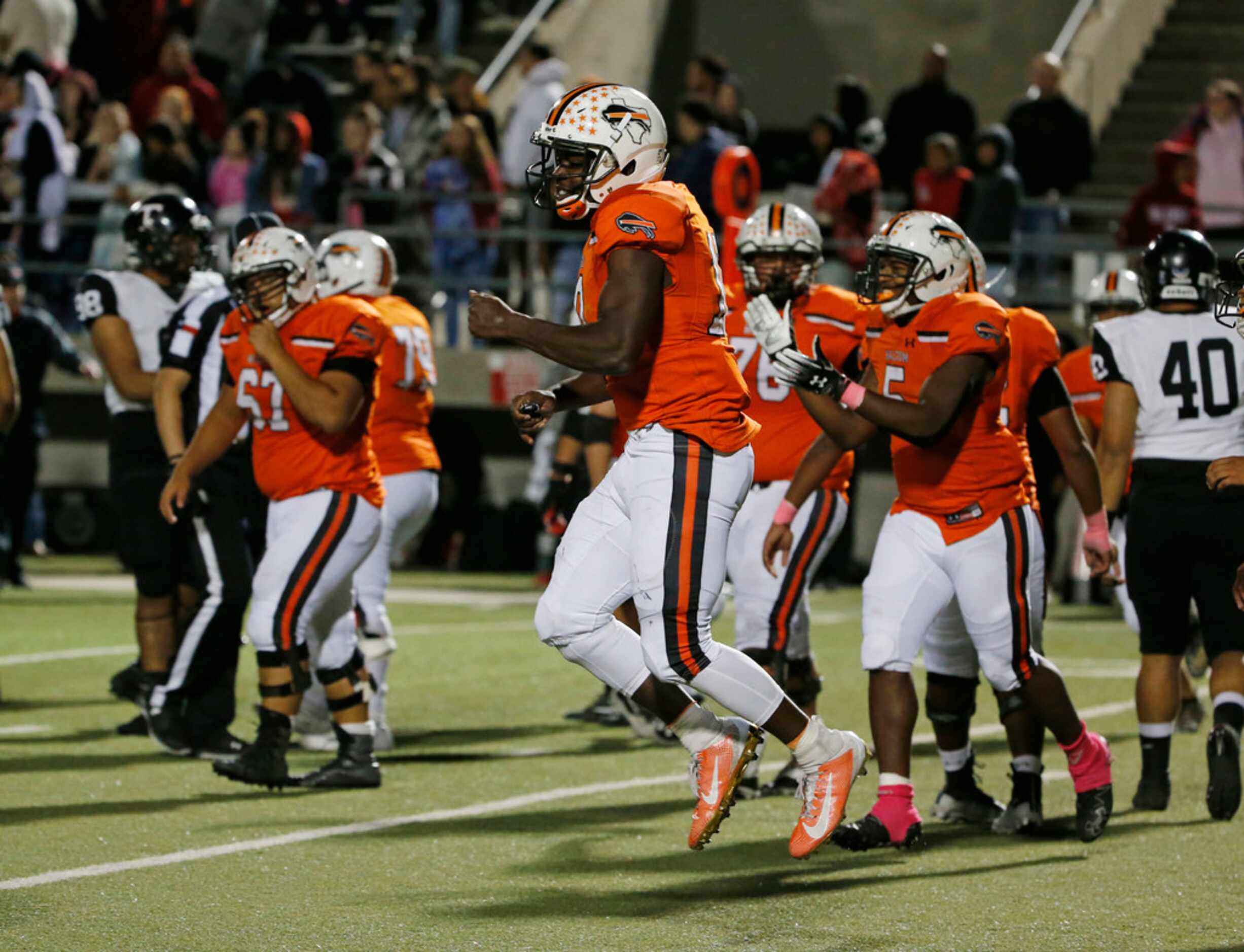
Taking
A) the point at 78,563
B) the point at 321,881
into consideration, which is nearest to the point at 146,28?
the point at 78,563

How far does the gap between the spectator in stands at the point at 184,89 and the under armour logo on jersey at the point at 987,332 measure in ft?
43.9

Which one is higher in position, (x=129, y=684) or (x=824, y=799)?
Result: (x=824, y=799)

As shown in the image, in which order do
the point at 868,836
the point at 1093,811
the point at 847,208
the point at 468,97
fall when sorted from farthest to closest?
the point at 468,97 < the point at 847,208 < the point at 1093,811 < the point at 868,836

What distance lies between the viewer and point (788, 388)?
7.86 m

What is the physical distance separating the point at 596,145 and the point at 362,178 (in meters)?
11.5

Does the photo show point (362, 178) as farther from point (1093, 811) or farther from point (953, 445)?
point (1093, 811)

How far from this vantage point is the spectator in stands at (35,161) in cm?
1778

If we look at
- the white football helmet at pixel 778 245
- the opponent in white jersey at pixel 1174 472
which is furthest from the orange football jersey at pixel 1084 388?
the white football helmet at pixel 778 245

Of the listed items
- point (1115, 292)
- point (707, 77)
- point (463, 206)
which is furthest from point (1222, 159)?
point (1115, 292)

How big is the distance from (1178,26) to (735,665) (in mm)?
16190

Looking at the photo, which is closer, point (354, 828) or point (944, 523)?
point (944, 523)

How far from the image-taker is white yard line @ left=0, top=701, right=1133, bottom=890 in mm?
6141

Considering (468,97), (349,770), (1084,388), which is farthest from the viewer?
(468,97)

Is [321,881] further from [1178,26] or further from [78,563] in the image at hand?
[1178,26]
